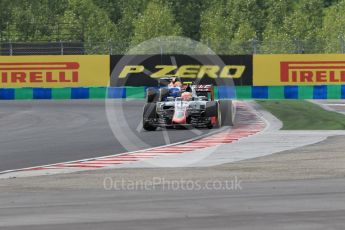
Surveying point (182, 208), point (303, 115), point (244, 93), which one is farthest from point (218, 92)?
point (182, 208)

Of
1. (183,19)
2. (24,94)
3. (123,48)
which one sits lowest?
(24,94)

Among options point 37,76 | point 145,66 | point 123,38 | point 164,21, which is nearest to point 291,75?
point 145,66

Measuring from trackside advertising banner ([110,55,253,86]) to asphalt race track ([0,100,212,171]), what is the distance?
5453mm

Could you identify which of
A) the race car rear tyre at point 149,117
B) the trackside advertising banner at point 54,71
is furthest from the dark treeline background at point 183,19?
the race car rear tyre at point 149,117

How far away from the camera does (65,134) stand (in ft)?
72.1

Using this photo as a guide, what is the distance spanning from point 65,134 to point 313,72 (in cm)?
1824

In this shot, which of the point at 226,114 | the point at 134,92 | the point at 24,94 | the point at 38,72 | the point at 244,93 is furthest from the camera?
the point at 38,72

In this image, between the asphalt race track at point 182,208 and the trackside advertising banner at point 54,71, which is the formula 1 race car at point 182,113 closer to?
the asphalt race track at point 182,208

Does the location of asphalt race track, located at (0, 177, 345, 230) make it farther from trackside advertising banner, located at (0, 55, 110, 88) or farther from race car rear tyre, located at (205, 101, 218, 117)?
trackside advertising banner, located at (0, 55, 110, 88)

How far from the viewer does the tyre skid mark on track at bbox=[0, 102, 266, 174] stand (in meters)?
15.3

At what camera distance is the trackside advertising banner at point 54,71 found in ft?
127

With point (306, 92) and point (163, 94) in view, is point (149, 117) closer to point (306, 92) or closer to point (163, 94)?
point (163, 94)

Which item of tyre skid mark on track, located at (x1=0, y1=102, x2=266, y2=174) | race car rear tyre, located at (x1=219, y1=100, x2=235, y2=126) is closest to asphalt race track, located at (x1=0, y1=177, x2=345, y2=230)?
tyre skid mark on track, located at (x1=0, y1=102, x2=266, y2=174)

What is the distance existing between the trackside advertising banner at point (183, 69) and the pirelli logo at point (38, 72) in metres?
1.68
